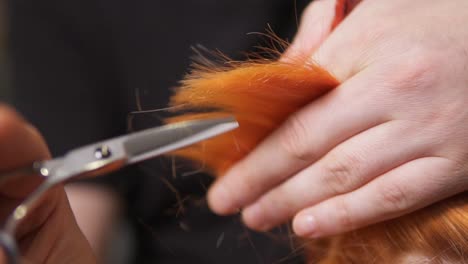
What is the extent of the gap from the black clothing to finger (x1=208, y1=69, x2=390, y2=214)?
41cm

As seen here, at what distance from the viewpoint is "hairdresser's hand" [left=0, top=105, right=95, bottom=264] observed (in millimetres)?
437

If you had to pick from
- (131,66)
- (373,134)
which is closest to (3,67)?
(131,66)

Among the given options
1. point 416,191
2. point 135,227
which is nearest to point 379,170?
point 416,191

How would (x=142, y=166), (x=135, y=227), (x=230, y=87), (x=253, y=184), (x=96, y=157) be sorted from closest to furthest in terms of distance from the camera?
(x=96, y=157), (x=230, y=87), (x=253, y=184), (x=142, y=166), (x=135, y=227)

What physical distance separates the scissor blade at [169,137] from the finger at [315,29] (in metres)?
0.19

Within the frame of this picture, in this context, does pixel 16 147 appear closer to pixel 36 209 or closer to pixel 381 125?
pixel 36 209

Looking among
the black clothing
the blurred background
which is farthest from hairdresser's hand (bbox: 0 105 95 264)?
the blurred background

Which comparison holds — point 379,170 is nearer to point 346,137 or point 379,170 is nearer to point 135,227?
point 346,137

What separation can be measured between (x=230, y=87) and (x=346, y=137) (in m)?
0.16

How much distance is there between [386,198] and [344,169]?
62mm

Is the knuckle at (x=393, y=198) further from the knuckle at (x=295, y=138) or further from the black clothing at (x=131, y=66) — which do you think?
the black clothing at (x=131, y=66)

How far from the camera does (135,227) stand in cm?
125

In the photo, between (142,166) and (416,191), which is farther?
(142,166)

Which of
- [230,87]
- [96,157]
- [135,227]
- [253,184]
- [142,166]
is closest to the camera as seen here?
[96,157]
